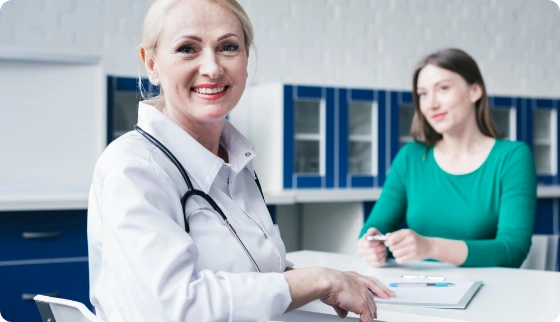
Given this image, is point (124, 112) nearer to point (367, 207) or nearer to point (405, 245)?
point (367, 207)

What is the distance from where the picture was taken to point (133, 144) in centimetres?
120

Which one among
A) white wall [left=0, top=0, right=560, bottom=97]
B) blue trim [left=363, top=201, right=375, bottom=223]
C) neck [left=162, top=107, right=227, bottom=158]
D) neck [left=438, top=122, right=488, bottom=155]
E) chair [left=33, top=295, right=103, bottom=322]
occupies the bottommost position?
blue trim [left=363, top=201, right=375, bottom=223]

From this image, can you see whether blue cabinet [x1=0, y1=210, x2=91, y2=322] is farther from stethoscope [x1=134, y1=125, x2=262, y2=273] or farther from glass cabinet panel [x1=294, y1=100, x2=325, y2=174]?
stethoscope [x1=134, y1=125, x2=262, y2=273]

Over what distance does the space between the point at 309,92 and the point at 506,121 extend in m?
1.49

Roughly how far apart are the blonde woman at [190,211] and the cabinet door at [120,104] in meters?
1.97

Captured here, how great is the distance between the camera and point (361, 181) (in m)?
3.78

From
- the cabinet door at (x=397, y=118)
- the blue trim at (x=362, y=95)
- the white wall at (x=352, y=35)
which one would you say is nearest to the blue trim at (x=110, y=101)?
the white wall at (x=352, y=35)

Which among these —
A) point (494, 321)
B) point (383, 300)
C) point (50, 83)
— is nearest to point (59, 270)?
point (50, 83)

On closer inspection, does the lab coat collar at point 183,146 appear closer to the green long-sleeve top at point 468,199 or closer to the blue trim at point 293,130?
the green long-sleeve top at point 468,199

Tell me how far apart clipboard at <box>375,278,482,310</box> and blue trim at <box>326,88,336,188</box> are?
2.09m

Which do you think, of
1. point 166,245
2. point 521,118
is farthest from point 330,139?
point 166,245

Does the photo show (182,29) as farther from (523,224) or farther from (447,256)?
(523,224)

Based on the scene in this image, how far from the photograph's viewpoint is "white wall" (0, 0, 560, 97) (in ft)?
12.1

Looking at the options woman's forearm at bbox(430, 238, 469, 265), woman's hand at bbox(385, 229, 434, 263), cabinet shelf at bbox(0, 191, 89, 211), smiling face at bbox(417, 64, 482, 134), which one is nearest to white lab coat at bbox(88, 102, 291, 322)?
woman's hand at bbox(385, 229, 434, 263)
